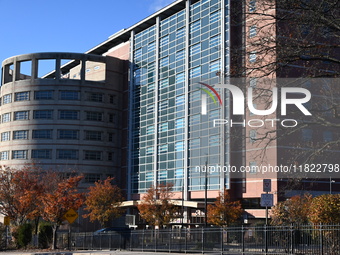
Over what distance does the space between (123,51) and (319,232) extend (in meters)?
68.4

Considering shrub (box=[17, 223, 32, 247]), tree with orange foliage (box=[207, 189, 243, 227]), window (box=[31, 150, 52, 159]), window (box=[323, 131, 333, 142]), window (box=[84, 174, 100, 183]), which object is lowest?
shrub (box=[17, 223, 32, 247])

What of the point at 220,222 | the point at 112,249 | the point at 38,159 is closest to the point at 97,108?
the point at 38,159

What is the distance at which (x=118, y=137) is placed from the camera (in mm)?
88375

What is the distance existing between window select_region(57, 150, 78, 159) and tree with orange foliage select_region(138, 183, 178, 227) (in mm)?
23174

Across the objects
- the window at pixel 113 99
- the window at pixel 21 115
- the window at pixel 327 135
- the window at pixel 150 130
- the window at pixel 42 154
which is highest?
the window at pixel 113 99

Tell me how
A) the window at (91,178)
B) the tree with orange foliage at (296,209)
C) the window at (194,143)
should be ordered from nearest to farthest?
the tree with orange foliage at (296,209)
the window at (194,143)
the window at (91,178)

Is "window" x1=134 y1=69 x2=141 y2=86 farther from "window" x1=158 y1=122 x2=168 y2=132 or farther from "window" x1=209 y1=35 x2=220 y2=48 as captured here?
"window" x1=209 y1=35 x2=220 y2=48

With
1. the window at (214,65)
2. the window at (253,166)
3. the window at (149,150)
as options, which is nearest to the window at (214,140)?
the window at (253,166)

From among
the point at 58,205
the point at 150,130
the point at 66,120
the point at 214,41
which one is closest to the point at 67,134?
the point at 66,120

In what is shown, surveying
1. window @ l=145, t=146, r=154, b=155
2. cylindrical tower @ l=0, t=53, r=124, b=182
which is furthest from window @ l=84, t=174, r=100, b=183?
window @ l=145, t=146, r=154, b=155

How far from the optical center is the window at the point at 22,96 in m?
86.5

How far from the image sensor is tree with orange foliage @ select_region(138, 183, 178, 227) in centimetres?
6278

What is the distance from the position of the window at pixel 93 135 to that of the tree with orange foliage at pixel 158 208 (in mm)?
23865

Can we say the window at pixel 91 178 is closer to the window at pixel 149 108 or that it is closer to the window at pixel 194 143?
the window at pixel 149 108
